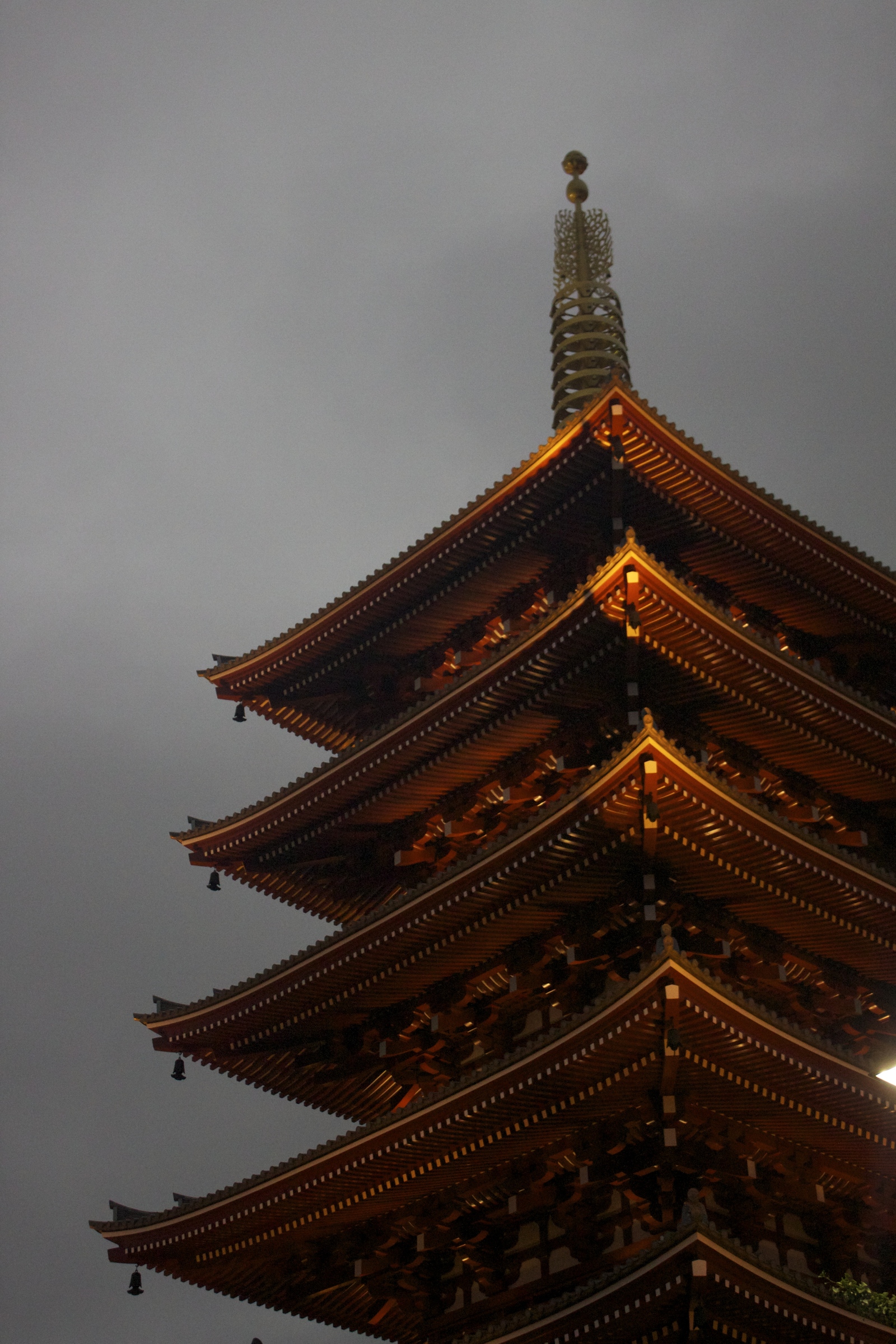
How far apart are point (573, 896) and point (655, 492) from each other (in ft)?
21.4

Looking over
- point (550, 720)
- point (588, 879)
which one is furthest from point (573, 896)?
point (550, 720)

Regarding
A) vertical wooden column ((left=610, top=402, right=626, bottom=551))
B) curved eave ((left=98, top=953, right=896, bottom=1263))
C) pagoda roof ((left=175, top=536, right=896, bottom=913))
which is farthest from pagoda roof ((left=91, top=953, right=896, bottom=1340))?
vertical wooden column ((left=610, top=402, right=626, bottom=551))

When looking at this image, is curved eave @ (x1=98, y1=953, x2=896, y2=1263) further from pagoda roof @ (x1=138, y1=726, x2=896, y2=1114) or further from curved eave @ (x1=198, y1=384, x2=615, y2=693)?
curved eave @ (x1=198, y1=384, x2=615, y2=693)

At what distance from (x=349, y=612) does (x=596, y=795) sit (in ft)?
25.4

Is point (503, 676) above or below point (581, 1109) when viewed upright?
above

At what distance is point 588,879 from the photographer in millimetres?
21516

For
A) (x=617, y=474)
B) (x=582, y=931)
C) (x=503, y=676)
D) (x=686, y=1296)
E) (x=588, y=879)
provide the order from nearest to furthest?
(x=686, y=1296) < (x=588, y=879) < (x=582, y=931) < (x=503, y=676) < (x=617, y=474)

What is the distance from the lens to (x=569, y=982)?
2212 cm

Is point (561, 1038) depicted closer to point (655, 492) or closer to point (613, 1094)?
point (613, 1094)

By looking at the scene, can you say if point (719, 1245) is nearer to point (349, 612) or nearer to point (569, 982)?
A: point (569, 982)

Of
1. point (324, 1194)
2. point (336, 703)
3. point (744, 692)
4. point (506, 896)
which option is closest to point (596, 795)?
point (506, 896)

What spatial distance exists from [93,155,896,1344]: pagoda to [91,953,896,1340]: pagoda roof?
50 millimetres

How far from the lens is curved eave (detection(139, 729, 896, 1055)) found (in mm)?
20391

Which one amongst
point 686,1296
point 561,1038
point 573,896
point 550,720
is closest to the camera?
point 686,1296
